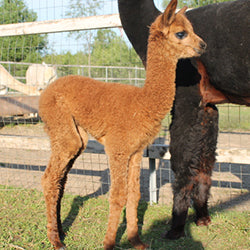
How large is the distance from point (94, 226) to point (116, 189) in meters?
1.01

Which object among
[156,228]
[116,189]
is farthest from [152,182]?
[116,189]

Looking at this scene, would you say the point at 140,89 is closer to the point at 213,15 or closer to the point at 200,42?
the point at 200,42

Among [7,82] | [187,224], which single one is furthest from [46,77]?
[187,224]

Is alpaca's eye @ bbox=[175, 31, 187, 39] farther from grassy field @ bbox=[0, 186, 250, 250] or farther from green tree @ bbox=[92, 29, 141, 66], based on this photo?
grassy field @ bbox=[0, 186, 250, 250]

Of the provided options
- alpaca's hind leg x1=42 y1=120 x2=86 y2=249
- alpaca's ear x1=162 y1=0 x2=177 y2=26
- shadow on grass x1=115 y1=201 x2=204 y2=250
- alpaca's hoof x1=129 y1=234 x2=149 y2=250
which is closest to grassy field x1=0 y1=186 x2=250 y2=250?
shadow on grass x1=115 y1=201 x2=204 y2=250

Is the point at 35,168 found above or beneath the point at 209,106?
beneath

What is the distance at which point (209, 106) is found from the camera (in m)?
3.09

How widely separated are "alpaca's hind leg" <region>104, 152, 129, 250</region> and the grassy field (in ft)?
1.13

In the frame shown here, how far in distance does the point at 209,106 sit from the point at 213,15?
2.93ft

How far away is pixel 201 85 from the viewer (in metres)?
2.96

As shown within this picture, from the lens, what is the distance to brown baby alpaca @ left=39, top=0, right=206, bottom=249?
2.51 m

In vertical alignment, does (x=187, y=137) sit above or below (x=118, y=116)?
below

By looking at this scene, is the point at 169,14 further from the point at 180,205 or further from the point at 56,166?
the point at 180,205

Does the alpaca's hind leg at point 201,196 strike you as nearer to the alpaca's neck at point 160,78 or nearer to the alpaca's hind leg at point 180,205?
the alpaca's hind leg at point 180,205
